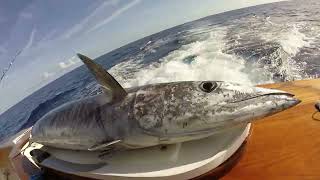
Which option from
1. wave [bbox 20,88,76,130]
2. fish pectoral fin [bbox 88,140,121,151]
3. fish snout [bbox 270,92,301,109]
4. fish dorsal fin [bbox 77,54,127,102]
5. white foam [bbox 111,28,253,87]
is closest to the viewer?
fish snout [bbox 270,92,301,109]

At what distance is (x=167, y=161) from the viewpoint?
1.70 m

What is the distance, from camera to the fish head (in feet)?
5.36

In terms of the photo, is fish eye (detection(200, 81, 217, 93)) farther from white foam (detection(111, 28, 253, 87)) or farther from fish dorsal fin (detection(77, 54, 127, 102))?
white foam (detection(111, 28, 253, 87))

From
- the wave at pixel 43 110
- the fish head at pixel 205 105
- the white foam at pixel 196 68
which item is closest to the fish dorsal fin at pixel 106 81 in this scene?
the fish head at pixel 205 105

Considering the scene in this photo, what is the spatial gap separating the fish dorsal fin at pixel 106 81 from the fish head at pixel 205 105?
0.13 metres

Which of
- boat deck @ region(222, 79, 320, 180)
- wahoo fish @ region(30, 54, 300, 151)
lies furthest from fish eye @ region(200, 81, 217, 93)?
boat deck @ region(222, 79, 320, 180)

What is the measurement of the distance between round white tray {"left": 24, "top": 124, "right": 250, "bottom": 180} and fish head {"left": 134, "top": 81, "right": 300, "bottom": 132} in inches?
5.1

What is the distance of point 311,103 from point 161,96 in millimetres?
1213

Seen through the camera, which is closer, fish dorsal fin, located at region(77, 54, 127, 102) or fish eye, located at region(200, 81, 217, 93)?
fish eye, located at region(200, 81, 217, 93)

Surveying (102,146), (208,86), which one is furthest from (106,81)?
(208,86)

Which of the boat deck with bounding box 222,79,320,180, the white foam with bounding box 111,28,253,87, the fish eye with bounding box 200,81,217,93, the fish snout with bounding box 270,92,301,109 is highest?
the fish eye with bounding box 200,81,217,93

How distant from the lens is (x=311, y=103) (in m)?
2.41

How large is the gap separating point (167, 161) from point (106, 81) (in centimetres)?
66

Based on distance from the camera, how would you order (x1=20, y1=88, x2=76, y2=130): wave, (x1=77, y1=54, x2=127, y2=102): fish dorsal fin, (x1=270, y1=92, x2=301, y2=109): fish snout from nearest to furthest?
(x1=270, y1=92, x2=301, y2=109): fish snout < (x1=77, y1=54, x2=127, y2=102): fish dorsal fin < (x1=20, y1=88, x2=76, y2=130): wave
